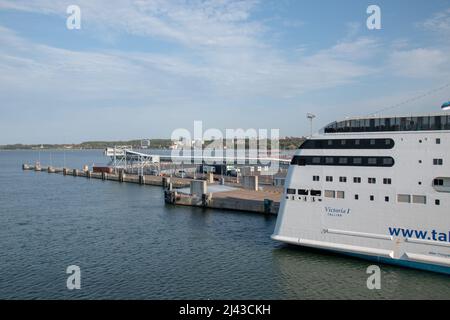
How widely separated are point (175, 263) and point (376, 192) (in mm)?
13273

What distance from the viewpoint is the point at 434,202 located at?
2177 cm

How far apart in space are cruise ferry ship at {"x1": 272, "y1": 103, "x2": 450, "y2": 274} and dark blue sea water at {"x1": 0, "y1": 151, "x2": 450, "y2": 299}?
4.38ft

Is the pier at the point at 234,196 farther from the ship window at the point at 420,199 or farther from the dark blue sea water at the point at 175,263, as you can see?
the ship window at the point at 420,199

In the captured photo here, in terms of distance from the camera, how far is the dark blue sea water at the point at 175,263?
20.8 metres

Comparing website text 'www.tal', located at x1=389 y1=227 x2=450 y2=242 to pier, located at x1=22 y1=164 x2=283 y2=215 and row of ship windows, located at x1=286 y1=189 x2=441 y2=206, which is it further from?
pier, located at x1=22 y1=164 x2=283 y2=215

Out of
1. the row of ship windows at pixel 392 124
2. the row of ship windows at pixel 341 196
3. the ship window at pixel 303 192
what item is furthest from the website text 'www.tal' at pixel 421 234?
the row of ship windows at pixel 392 124

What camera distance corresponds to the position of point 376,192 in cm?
2336

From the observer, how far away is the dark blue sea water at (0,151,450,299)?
68.4 ft

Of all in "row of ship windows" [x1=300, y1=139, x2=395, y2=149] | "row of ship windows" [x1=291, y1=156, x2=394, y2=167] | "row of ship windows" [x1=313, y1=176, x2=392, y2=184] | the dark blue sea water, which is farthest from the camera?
"row of ship windows" [x1=300, y1=139, x2=395, y2=149]

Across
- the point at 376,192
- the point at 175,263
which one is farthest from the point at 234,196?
the point at 376,192

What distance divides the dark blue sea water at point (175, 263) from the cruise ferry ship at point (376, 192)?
133cm

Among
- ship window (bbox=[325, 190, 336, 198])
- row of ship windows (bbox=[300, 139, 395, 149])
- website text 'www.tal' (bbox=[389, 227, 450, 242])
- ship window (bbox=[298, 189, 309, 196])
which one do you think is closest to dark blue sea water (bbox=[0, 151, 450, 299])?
website text 'www.tal' (bbox=[389, 227, 450, 242])

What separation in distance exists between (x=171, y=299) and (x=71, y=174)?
84979 millimetres
